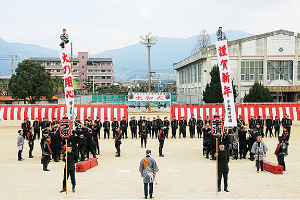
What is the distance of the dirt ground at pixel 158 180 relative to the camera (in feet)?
31.4

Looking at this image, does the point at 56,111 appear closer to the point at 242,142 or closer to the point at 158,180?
the point at 242,142

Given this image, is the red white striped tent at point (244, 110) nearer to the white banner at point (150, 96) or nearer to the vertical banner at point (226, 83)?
the white banner at point (150, 96)

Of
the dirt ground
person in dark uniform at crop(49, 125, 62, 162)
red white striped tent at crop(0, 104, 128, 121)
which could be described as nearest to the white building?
red white striped tent at crop(0, 104, 128, 121)

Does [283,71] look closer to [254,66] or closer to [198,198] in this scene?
[254,66]

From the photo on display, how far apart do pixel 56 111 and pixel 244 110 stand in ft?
56.8

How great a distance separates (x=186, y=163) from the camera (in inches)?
576

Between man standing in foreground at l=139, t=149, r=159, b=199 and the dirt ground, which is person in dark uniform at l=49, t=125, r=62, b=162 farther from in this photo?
man standing in foreground at l=139, t=149, r=159, b=199

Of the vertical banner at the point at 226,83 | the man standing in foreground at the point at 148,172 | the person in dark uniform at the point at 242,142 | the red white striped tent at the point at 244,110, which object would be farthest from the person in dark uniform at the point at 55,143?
the red white striped tent at the point at 244,110

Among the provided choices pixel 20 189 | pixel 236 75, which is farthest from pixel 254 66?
pixel 20 189

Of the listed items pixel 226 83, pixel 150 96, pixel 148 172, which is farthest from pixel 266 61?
pixel 148 172

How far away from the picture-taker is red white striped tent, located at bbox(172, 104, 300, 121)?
28.7 meters

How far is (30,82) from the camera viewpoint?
1845 inches

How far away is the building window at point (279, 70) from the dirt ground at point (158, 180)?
2863 centimetres

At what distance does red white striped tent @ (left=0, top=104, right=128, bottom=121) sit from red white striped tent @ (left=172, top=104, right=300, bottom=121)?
5223 mm
